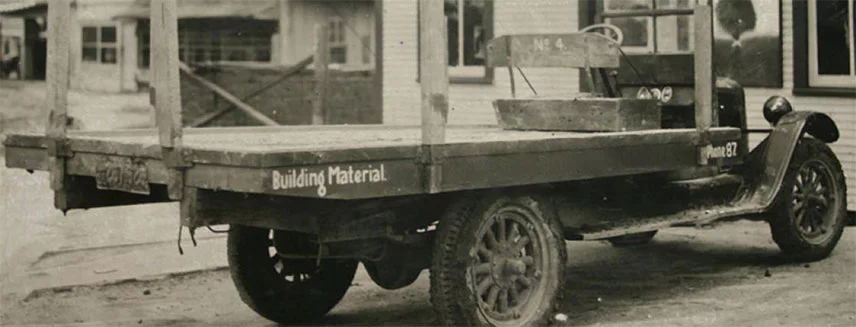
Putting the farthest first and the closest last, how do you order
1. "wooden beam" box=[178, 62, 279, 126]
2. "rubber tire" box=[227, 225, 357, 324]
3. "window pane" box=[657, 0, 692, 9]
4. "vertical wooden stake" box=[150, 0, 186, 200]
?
"wooden beam" box=[178, 62, 279, 126]
"window pane" box=[657, 0, 692, 9]
"rubber tire" box=[227, 225, 357, 324]
"vertical wooden stake" box=[150, 0, 186, 200]

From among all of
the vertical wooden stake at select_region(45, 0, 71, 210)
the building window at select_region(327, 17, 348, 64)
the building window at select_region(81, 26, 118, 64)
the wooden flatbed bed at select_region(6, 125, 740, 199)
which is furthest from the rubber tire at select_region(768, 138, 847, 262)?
the building window at select_region(81, 26, 118, 64)

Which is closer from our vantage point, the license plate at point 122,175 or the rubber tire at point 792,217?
the license plate at point 122,175

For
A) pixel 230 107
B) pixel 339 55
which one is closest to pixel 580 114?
pixel 230 107

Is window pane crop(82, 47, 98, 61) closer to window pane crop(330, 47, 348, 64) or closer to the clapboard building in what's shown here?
the clapboard building

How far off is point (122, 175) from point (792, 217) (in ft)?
16.1

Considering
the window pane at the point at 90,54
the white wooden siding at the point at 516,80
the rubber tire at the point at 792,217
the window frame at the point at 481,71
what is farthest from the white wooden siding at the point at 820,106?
the window pane at the point at 90,54

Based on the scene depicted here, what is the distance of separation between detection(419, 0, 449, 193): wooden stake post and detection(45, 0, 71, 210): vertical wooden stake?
1.91 metres

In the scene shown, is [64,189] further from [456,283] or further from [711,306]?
[711,306]

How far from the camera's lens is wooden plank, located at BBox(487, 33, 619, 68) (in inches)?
314

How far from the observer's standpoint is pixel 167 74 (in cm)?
594

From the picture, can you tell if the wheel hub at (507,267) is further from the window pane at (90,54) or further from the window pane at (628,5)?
the window pane at (90,54)

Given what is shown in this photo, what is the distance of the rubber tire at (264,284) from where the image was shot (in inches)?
286

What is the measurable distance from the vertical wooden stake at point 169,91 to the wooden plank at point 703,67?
11.6ft

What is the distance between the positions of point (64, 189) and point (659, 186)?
11.9 feet
